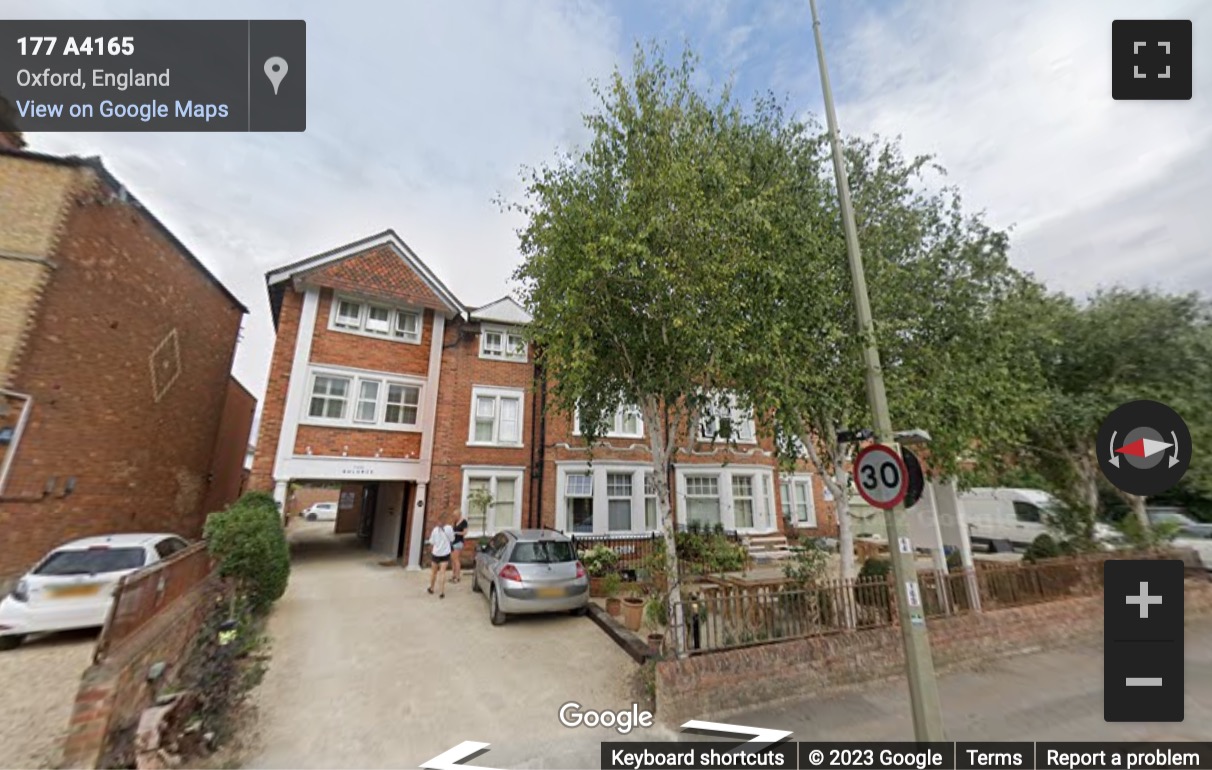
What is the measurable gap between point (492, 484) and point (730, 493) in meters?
8.96

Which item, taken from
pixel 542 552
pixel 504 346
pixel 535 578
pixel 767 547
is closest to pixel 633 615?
pixel 535 578

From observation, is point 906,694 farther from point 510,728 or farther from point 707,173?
point 707,173

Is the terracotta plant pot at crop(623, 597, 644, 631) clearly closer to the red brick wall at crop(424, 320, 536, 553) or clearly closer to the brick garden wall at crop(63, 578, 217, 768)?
the brick garden wall at crop(63, 578, 217, 768)

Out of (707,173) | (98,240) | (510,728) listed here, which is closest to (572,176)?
(707,173)

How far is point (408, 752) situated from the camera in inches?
180

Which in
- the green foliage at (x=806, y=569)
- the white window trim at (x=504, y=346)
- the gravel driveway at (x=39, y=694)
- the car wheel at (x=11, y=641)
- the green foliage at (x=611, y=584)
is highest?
the white window trim at (x=504, y=346)

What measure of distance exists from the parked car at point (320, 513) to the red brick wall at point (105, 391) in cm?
2546

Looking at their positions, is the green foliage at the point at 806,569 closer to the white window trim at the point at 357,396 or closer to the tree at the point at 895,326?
the tree at the point at 895,326

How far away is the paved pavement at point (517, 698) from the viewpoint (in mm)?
4754

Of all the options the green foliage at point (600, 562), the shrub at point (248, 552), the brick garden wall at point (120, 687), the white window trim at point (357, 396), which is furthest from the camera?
the white window trim at point (357, 396)

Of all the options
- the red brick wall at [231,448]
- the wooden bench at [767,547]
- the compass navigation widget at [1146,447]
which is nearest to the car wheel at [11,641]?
the red brick wall at [231,448]

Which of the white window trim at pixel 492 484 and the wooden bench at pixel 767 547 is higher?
the white window trim at pixel 492 484

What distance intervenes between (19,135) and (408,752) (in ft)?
58.4

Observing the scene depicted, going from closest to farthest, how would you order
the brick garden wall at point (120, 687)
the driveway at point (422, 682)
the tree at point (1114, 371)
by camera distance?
the brick garden wall at point (120, 687) < the driveway at point (422, 682) < the tree at point (1114, 371)
